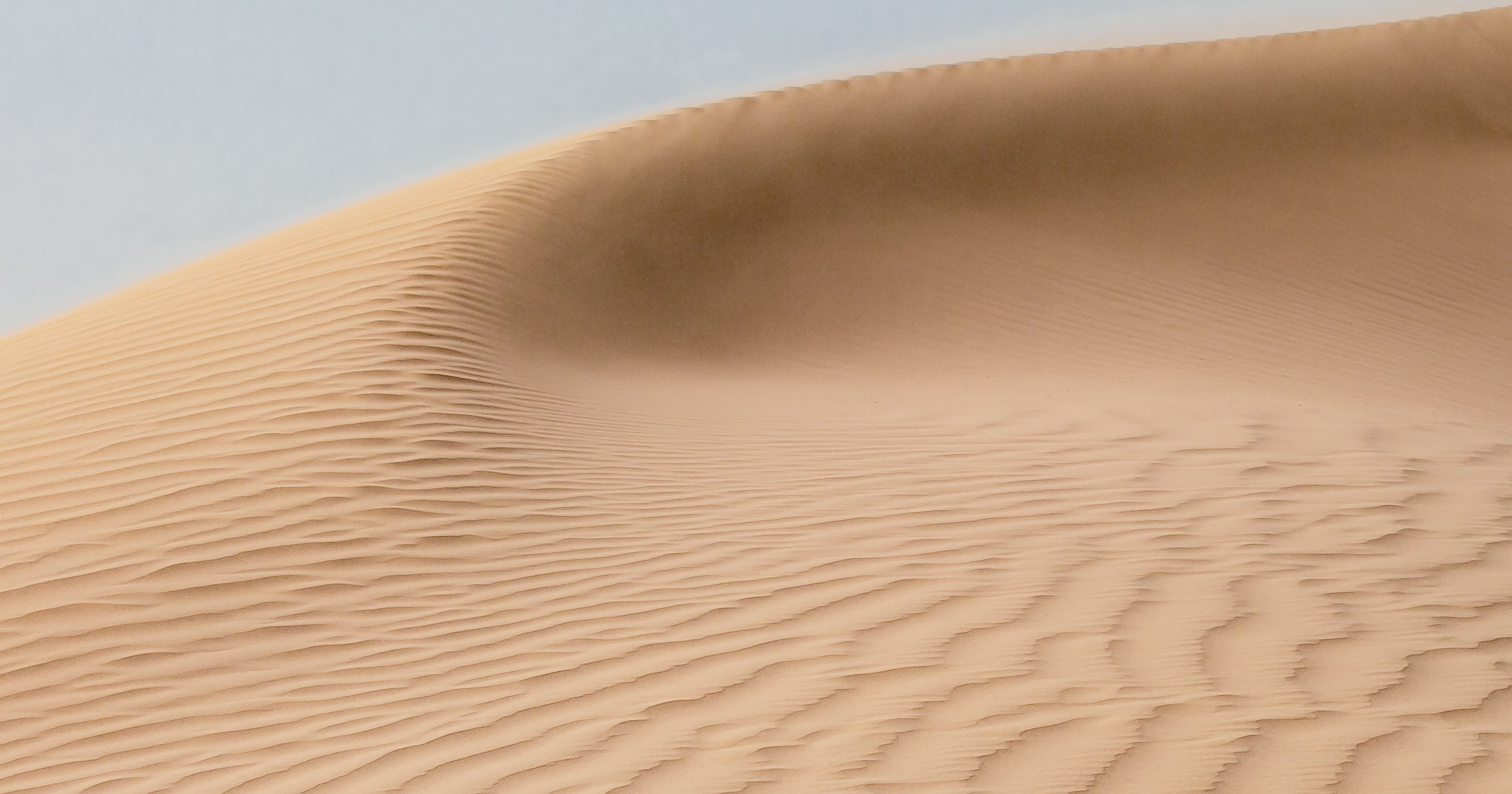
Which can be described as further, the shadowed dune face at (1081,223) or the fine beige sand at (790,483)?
the shadowed dune face at (1081,223)

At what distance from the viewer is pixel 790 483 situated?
5758 mm

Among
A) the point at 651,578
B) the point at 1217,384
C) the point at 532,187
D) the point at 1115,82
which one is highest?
the point at 1115,82

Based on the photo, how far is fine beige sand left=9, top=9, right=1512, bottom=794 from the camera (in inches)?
131

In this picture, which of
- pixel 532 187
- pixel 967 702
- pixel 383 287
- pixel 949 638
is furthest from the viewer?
pixel 532 187

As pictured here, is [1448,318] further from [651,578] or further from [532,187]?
[651,578]

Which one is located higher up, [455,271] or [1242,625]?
[455,271]

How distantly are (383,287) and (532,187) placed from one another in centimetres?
245

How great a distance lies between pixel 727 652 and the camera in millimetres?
3889

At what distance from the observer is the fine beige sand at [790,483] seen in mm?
3338

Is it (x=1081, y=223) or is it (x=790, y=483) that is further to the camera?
(x=1081, y=223)

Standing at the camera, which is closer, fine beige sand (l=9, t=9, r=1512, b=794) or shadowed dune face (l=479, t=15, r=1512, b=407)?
fine beige sand (l=9, t=9, r=1512, b=794)

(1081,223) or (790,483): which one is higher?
(1081,223)

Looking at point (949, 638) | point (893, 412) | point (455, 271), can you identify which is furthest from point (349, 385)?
point (949, 638)

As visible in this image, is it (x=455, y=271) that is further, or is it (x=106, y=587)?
(x=455, y=271)
